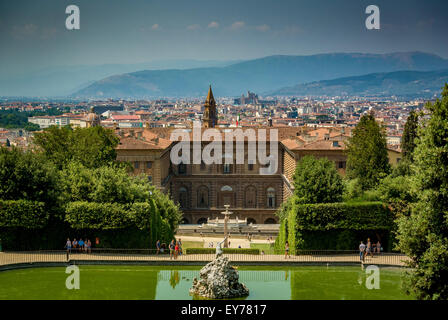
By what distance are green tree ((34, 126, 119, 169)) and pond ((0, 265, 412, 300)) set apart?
55.3 ft

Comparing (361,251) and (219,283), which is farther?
(361,251)

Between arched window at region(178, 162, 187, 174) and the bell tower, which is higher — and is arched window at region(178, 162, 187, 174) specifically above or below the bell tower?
below

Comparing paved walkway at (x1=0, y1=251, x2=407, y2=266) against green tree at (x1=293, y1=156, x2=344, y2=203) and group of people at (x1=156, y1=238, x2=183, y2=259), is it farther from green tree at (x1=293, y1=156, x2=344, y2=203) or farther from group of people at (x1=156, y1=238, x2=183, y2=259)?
green tree at (x1=293, y1=156, x2=344, y2=203)

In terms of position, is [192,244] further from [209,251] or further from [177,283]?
[177,283]

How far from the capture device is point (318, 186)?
41750 mm

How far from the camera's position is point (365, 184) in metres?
52.1

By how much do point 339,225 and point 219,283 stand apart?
12.2 meters

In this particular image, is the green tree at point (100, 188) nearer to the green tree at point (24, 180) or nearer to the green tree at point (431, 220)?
the green tree at point (24, 180)

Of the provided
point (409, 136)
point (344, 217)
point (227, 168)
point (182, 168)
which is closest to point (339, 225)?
point (344, 217)

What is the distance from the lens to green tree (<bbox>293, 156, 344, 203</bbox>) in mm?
41594

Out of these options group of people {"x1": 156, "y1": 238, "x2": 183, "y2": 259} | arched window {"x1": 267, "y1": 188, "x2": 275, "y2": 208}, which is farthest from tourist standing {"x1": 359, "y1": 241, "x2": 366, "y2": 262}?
arched window {"x1": 267, "y1": 188, "x2": 275, "y2": 208}

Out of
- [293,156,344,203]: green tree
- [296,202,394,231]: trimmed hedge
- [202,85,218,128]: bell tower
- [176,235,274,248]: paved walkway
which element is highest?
[202,85,218,128]: bell tower
